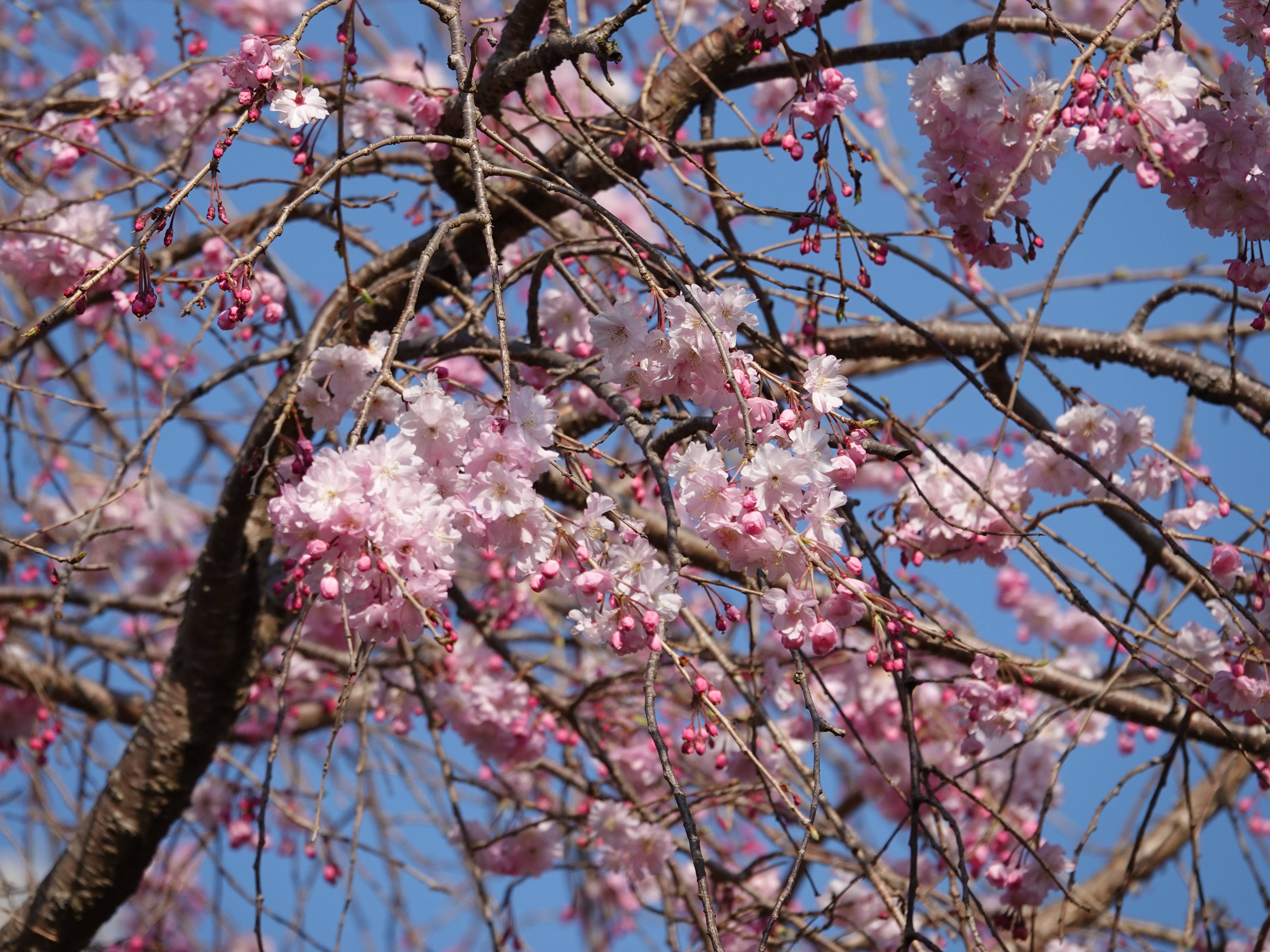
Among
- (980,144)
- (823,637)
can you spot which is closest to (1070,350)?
(980,144)

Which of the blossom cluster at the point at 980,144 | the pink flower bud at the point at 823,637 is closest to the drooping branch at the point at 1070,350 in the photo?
the blossom cluster at the point at 980,144

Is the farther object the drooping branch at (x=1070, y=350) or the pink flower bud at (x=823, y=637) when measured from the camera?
the drooping branch at (x=1070, y=350)

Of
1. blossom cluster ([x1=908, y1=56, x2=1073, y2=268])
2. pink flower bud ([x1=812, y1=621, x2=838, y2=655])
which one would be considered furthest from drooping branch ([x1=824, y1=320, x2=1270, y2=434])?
pink flower bud ([x1=812, y1=621, x2=838, y2=655])

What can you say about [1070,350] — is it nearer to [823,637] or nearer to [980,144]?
[980,144]

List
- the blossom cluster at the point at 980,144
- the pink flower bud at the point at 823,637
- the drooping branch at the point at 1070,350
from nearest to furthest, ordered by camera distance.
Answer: the pink flower bud at the point at 823,637
the blossom cluster at the point at 980,144
the drooping branch at the point at 1070,350

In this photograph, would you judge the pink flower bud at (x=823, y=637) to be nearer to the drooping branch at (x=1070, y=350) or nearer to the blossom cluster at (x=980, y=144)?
the blossom cluster at (x=980, y=144)

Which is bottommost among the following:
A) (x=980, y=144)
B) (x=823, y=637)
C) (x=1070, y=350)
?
(x=823, y=637)

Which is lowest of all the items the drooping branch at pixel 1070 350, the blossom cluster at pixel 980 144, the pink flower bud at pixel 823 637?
the pink flower bud at pixel 823 637

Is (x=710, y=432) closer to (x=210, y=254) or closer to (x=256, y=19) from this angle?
(x=210, y=254)

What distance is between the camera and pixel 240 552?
2.15 metres

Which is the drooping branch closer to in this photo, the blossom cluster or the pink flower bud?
the blossom cluster

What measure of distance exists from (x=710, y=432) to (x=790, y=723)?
2.12 meters

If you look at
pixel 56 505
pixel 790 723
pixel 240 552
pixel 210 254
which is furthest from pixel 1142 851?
pixel 56 505

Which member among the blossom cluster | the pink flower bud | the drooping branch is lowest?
the pink flower bud
